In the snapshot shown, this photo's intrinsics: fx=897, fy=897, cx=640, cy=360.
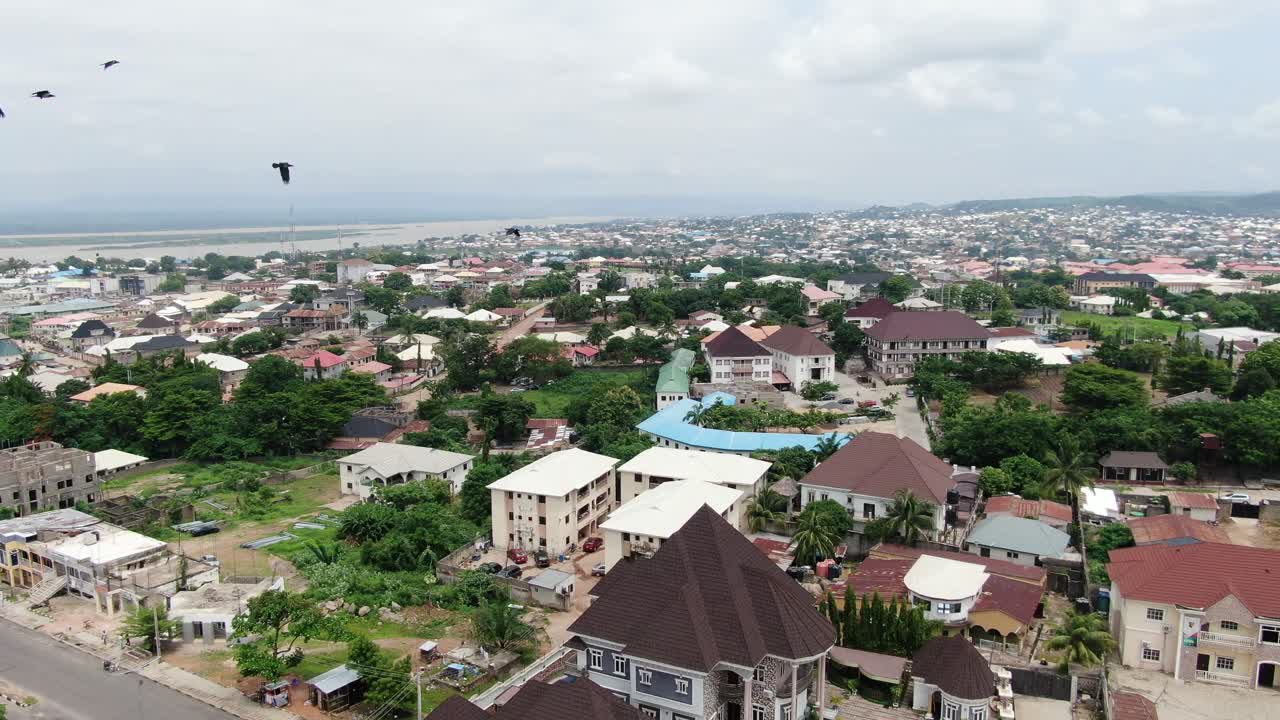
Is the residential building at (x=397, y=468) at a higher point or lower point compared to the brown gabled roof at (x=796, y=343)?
lower

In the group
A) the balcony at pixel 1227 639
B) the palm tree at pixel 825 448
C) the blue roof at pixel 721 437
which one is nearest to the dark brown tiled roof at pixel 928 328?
the blue roof at pixel 721 437

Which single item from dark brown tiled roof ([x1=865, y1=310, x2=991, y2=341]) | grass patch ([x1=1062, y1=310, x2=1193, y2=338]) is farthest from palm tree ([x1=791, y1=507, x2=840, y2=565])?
grass patch ([x1=1062, y1=310, x2=1193, y2=338])

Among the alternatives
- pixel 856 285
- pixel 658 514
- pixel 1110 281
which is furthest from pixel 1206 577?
pixel 1110 281

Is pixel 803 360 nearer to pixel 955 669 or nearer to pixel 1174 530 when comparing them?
pixel 1174 530

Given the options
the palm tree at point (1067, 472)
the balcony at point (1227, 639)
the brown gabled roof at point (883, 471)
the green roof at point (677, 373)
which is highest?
the brown gabled roof at point (883, 471)

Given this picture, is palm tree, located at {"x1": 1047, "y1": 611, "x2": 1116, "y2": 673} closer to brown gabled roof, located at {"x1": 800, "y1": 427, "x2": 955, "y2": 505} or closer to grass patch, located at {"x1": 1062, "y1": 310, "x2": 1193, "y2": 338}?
brown gabled roof, located at {"x1": 800, "y1": 427, "x2": 955, "y2": 505}

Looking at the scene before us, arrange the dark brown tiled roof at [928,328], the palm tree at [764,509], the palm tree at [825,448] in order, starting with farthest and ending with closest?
1. the dark brown tiled roof at [928,328]
2. the palm tree at [825,448]
3. the palm tree at [764,509]

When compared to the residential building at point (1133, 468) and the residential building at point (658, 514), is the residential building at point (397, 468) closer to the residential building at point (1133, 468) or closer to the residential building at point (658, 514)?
the residential building at point (658, 514)
